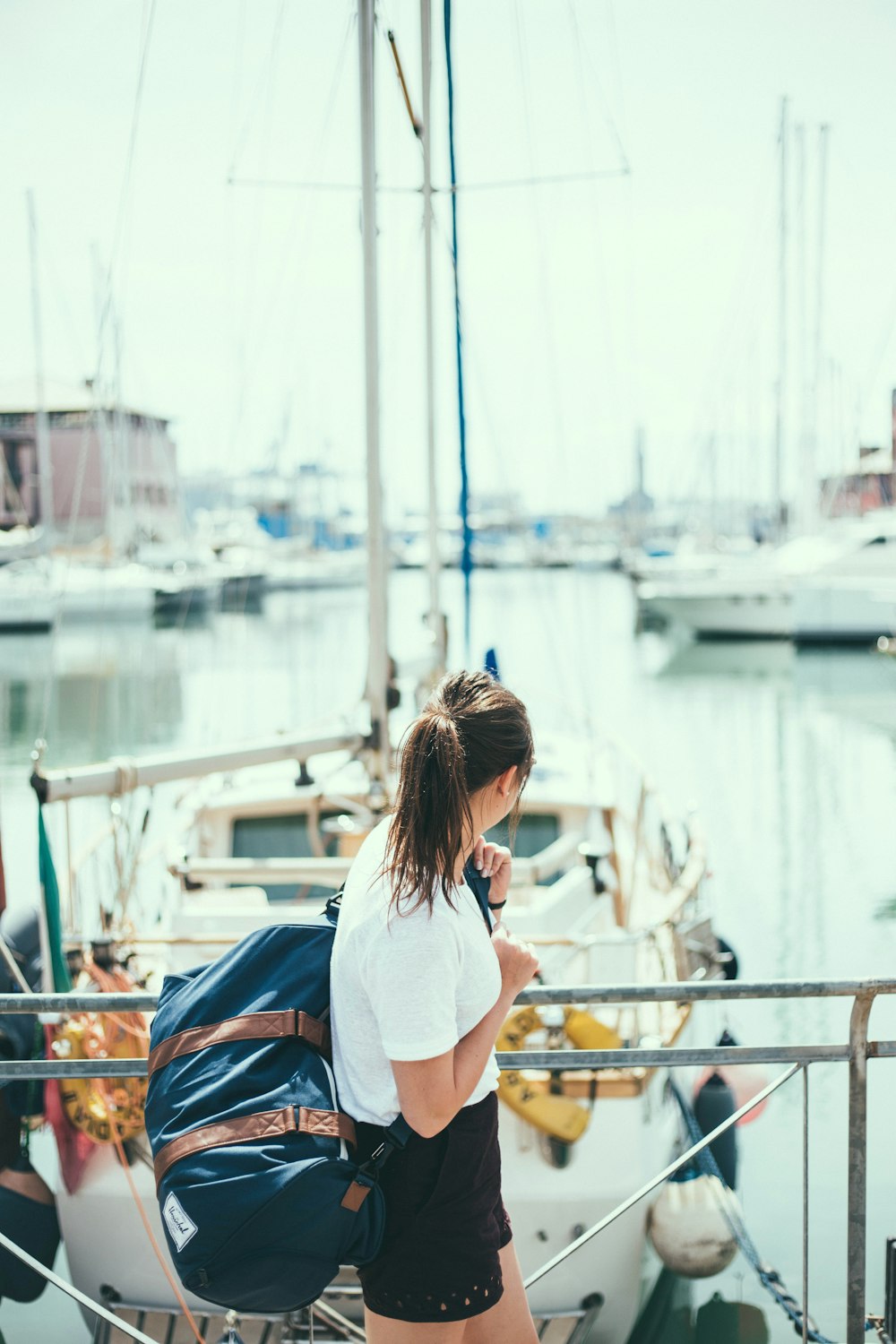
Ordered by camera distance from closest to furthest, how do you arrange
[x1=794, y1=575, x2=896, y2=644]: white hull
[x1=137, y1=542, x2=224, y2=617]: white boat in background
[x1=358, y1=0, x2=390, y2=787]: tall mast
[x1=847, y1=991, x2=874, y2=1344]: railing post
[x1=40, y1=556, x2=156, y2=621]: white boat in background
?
[x1=847, y1=991, x2=874, y2=1344]: railing post, [x1=358, y1=0, x2=390, y2=787]: tall mast, [x1=794, y1=575, x2=896, y2=644]: white hull, [x1=40, y1=556, x2=156, y2=621]: white boat in background, [x1=137, y1=542, x2=224, y2=617]: white boat in background

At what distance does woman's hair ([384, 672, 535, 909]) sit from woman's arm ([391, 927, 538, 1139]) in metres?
0.22

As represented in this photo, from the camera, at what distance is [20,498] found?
6719 centimetres

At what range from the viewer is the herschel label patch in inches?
66.0

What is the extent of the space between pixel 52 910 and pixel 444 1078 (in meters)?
4.01

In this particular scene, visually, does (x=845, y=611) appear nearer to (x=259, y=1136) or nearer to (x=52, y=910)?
(x=52, y=910)

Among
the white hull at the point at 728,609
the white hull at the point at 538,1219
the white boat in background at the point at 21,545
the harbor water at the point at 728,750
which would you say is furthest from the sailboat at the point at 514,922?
the white boat in background at the point at 21,545

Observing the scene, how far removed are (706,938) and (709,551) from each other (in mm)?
51340

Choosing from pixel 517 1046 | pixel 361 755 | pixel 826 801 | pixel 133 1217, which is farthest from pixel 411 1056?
pixel 826 801

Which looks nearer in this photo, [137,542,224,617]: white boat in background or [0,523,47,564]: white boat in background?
[137,542,224,617]: white boat in background

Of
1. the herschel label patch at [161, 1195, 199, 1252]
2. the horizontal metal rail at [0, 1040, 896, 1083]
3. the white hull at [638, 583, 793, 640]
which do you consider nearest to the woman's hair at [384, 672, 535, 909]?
the herschel label patch at [161, 1195, 199, 1252]

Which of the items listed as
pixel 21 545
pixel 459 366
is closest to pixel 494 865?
pixel 459 366

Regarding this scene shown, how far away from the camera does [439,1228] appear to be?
187cm

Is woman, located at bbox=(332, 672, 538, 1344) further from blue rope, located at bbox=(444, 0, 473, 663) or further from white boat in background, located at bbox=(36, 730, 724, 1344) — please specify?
blue rope, located at bbox=(444, 0, 473, 663)

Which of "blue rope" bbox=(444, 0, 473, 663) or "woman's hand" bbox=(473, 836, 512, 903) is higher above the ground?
"blue rope" bbox=(444, 0, 473, 663)
